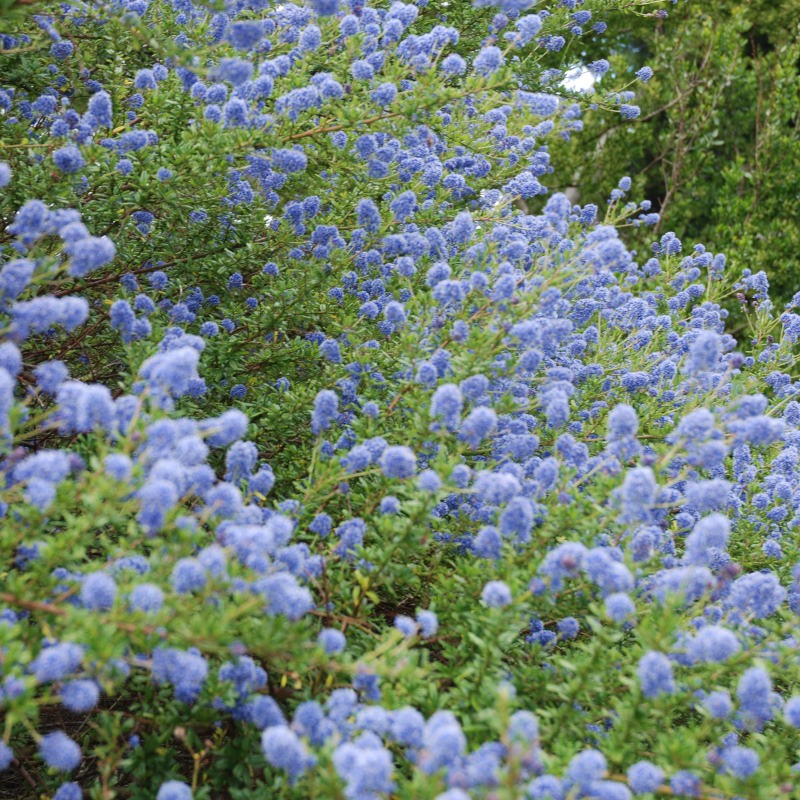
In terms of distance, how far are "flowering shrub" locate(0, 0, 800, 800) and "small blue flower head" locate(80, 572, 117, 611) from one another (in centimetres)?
1

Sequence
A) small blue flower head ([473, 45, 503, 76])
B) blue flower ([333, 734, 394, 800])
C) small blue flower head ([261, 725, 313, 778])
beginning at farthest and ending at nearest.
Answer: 1. small blue flower head ([473, 45, 503, 76])
2. small blue flower head ([261, 725, 313, 778])
3. blue flower ([333, 734, 394, 800])

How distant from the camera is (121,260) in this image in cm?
352

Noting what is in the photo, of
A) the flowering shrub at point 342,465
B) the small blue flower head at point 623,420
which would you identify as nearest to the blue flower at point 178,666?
the flowering shrub at point 342,465

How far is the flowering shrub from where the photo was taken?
→ 193 cm

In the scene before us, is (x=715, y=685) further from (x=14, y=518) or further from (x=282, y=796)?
(x=14, y=518)

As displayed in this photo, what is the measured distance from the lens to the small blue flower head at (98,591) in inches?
71.6

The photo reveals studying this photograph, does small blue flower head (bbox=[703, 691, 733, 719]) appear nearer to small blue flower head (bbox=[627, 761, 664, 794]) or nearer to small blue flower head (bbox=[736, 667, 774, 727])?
small blue flower head (bbox=[736, 667, 774, 727])

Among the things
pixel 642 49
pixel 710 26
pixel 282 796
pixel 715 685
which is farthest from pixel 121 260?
pixel 642 49

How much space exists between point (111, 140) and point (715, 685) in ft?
9.37

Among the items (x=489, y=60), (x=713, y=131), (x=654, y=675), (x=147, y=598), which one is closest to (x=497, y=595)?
(x=654, y=675)

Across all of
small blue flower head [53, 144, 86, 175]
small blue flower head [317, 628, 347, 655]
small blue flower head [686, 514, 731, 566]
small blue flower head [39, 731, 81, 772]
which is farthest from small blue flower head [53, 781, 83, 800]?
small blue flower head [53, 144, 86, 175]

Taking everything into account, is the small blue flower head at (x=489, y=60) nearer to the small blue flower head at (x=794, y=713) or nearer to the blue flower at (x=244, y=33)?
the blue flower at (x=244, y=33)

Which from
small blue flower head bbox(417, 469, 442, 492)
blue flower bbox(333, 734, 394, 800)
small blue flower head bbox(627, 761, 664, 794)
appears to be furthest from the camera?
small blue flower head bbox(417, 469, 442, 492)

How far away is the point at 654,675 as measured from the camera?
195cm
